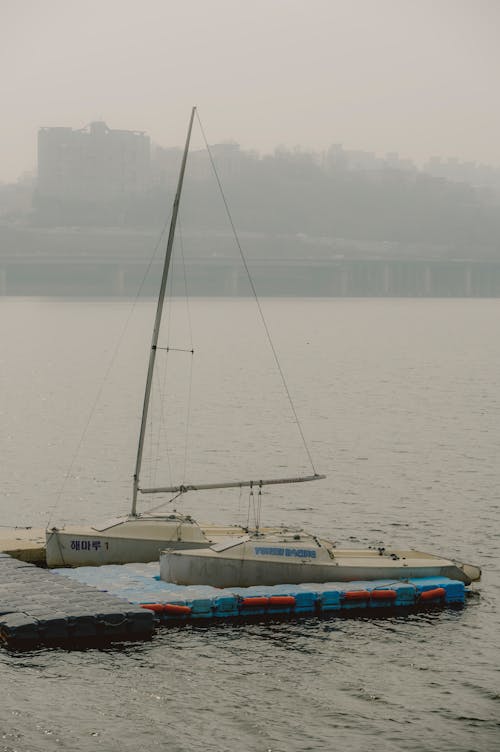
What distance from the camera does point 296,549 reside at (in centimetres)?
4906

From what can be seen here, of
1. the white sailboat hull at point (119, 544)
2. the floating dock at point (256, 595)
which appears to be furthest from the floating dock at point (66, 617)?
the white sailboat hull at point (119, 544)

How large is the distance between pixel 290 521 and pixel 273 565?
→ 1879cm

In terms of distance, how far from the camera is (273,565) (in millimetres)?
48750

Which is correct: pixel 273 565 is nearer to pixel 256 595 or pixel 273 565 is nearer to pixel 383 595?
pixel 256 595

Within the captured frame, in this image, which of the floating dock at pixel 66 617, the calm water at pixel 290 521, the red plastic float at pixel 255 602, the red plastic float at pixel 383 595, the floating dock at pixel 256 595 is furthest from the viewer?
the red plastic float at pixel 383 595

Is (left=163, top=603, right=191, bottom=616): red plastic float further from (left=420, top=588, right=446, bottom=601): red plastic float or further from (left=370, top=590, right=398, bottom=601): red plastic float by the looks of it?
(left=420, top=588, right=446, bottom=601): red plastic float

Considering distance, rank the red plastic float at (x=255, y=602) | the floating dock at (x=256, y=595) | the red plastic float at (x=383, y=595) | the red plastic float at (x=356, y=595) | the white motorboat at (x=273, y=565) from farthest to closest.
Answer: the white motorboat at (x=273, y=565) < the red plastic float at (x=383, y=595) < the red plastic float at (x=356, y=595) < the red plastic float at (x=255, y=602) < the floating dock at (x=256, y=595)

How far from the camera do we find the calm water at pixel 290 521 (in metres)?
37.9

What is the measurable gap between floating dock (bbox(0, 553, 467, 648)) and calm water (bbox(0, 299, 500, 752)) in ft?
2.43

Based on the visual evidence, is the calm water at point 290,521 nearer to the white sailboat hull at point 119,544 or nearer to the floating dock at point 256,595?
the floating dock at point 256,595

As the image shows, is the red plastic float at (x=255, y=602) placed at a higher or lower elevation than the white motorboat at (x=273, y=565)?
lower

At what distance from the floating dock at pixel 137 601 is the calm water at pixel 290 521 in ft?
2.43

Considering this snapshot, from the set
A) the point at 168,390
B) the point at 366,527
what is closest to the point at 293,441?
the point at 366,527

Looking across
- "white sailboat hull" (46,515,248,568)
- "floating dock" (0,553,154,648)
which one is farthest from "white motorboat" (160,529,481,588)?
"floating dock" (0,553,154,648)
